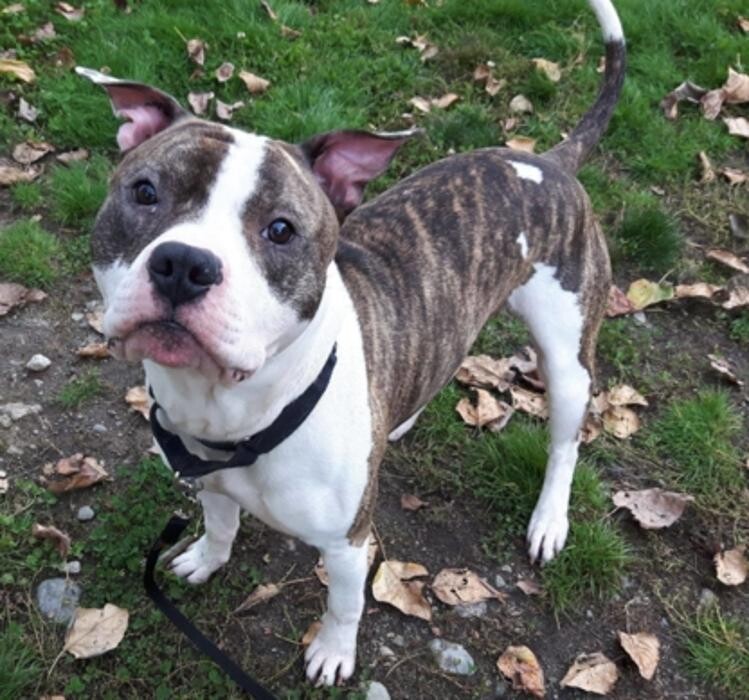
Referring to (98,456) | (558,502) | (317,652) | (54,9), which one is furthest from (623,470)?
(54,9)

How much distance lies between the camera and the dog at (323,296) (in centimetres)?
191

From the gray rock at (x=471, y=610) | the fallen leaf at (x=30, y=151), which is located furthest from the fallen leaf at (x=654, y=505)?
the fallen leaf at (x=30, y=151)

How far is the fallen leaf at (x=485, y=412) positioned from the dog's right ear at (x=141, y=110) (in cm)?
189

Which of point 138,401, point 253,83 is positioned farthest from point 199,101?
point 138,401

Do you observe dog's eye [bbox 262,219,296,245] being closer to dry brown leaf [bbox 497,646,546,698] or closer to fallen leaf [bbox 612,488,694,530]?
dry brown leaf [bbox 497,646,546,698]

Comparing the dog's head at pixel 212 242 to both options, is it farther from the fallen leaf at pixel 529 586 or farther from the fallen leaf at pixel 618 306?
the fallen leaf at pixel 618 306

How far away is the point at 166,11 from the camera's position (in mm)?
5309

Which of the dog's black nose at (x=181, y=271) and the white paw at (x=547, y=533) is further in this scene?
the white paw at (x=547, y=533)

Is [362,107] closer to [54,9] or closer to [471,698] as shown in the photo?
[54,9]

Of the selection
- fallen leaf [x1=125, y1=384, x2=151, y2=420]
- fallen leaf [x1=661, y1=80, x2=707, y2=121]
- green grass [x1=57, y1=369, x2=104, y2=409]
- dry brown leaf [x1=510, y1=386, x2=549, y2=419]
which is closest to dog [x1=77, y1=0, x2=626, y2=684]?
dry brown leaf [x1=510, y1=386, x2=549, y2=419]

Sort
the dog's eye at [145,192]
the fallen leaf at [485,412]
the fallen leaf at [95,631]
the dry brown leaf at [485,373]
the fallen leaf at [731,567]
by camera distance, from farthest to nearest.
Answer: the dry brown leaf at [485,373], the fallen leaf at [485,412], the fallen leaf at [731,567], the fallen leaf at [95,631], the dog's eye at [145,192]

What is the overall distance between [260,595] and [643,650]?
130 centimetres

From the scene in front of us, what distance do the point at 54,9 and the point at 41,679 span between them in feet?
13.0

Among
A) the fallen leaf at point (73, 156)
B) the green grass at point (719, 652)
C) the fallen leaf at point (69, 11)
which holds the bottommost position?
the green grass at point (719, 652)
